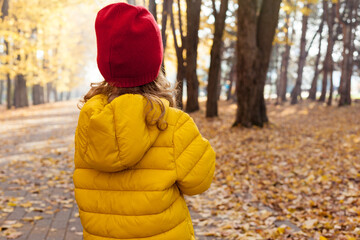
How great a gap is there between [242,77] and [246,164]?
4453 millimetres

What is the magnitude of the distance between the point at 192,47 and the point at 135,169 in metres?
14.3

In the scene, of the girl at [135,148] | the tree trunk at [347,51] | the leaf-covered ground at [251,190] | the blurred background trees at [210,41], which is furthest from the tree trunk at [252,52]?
the girl at [135,148]

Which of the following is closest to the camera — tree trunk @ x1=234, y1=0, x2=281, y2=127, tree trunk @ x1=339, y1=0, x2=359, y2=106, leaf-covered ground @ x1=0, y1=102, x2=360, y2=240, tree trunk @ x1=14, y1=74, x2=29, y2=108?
leaf-covered ground @ x1=0, y1=102, x2=360, y2=240

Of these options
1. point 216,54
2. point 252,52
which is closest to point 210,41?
point 216,54

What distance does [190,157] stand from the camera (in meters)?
1.88

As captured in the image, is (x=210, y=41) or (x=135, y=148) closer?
(x=135, y=148)

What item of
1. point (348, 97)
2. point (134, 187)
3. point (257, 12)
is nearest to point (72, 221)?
point (134, 187)

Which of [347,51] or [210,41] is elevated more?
[210,41]

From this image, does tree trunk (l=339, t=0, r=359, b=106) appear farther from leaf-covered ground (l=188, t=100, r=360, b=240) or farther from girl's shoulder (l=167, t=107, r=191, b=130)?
girl's shoulder (l=167, t=107, r=191, b=130)

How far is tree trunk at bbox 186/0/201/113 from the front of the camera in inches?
595

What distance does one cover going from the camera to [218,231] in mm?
4539

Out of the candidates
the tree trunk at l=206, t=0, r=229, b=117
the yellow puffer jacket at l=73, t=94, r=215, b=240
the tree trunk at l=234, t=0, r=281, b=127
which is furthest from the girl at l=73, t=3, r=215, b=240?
the tree trunk at l=206, t=0, r=229, b=117

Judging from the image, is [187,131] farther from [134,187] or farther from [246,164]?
[246,164]

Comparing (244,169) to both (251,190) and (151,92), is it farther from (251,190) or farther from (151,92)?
(151,92)
